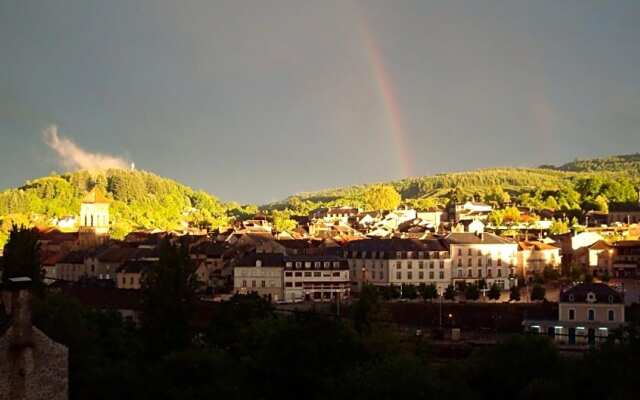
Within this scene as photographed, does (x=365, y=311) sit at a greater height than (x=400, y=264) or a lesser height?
lesser

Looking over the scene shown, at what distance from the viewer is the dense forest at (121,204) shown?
120 m

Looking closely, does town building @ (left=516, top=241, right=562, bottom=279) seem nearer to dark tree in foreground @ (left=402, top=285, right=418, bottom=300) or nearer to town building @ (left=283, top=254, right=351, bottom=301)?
dark tree in foreground @ (left=402, top=285, right=418, bottom=300)

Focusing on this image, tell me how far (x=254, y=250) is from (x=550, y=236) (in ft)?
108

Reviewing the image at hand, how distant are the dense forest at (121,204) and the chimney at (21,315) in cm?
7996

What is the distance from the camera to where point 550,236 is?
82.2 m

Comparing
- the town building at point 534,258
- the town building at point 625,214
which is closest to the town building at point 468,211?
the town building at point 625,214

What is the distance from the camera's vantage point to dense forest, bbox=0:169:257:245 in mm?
120062

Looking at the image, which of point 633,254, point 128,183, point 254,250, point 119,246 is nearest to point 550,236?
point 633,254

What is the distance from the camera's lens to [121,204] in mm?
142500

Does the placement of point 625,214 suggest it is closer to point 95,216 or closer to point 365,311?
point 95,216

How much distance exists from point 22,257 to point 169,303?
355 inches

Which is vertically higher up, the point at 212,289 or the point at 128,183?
the point at 128,183


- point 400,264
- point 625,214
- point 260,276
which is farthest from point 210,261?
point 625,214

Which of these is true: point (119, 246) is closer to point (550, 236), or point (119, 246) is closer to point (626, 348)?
point (550, 236)
